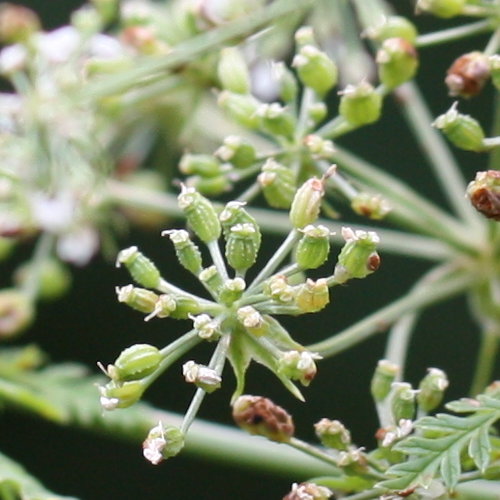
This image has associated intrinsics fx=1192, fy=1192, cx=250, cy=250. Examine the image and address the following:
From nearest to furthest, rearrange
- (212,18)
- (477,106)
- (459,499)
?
(459,499) < (212,18) < (477,106)

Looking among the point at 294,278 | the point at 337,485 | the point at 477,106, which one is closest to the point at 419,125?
the point at 294,278

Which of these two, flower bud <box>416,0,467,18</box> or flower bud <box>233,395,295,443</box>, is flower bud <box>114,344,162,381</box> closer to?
flower bud <box>233,395,295,443</box>

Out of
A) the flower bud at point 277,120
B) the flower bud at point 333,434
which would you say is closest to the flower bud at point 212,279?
the flower bud at point 333,434

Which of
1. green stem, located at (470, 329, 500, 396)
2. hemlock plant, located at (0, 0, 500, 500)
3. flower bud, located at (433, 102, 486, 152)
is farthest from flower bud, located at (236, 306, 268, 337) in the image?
green stem, located at (470, 329, 500, 396)

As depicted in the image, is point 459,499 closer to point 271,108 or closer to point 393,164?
point 271,108

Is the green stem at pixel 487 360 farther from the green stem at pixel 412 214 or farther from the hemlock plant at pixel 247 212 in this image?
the green stem at pixel 412 214

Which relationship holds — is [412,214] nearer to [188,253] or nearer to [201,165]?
[201,165]
